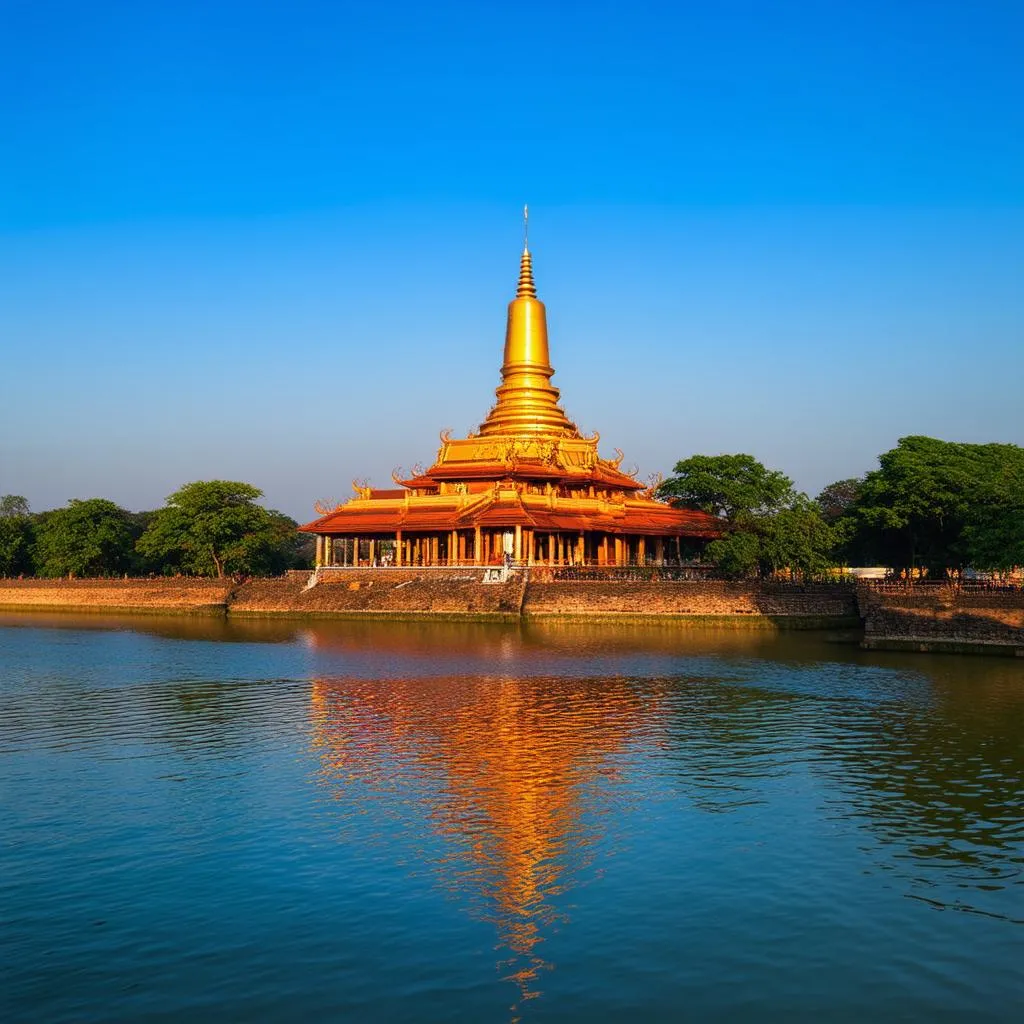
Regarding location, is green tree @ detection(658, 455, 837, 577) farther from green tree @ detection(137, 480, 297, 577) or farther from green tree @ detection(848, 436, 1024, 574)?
green tree @ detection(137, 480, 297, 577)

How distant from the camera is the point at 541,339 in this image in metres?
75.8

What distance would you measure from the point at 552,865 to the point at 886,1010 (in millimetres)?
5136

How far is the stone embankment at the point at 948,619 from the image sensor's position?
37.8 meters

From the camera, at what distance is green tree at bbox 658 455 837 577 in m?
55.8

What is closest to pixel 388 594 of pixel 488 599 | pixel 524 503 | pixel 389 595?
pixel 389 595

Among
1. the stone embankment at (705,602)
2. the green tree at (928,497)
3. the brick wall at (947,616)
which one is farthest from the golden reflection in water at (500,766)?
the green tree at (928,497)

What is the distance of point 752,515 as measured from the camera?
2530 inches

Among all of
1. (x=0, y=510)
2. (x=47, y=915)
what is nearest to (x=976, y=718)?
(x=47, y=915)

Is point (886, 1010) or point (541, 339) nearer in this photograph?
point (886, 1010)

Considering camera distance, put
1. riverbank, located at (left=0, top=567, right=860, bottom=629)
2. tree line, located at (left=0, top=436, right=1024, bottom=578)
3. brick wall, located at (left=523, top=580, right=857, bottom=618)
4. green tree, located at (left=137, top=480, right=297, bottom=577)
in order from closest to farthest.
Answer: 1. brick wall, located at (left=523, top=580, right=857, bottom=618)
2. riverbank, located at (left=0, top=567, right=860, bottom=629)
3. tree line, located at (left=0, top=436, right=1024, bottom=578)
4. green tree, located at (left=137, top=480, right=297, bottom=577)

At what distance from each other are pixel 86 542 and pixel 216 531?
14.3 metres

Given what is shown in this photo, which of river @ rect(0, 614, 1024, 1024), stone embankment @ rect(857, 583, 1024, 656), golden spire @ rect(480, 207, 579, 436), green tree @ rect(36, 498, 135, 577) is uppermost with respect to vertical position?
golden spire @ rect(480, 207, 579, 436)

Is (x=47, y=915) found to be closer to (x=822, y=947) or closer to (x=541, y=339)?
(x=822, y=947)

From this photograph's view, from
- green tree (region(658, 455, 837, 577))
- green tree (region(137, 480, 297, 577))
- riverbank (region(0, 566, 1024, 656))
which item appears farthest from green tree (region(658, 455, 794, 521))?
green tree (region(137, 480, 297, 577))
